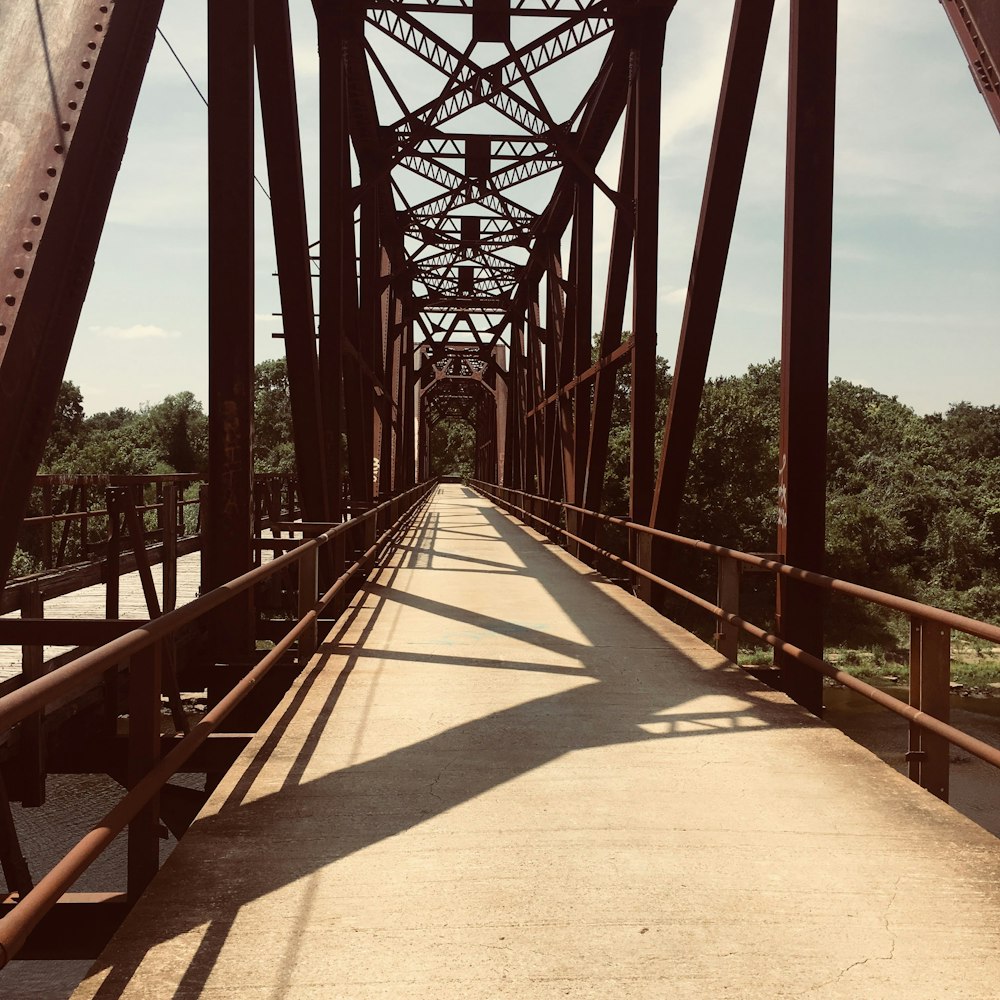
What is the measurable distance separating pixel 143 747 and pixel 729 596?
4.60 metres

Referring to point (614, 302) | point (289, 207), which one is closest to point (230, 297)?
point (289, 207)

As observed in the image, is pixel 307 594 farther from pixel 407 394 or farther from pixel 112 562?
pixel 407 394

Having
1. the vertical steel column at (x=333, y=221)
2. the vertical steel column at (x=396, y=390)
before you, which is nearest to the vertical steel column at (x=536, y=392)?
the vertical steel column at (x=396, y=390)

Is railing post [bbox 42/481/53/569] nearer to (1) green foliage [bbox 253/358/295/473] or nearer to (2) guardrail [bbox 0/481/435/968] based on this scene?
(2) guardrail [bbox 0/481/435/968]

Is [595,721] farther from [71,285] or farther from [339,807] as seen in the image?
[71,285]

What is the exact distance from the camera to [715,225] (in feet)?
26.6

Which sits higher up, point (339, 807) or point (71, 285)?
point (71, 285)

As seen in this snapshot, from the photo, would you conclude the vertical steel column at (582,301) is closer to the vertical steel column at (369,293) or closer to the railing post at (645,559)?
the vertical steel column at (369,293)

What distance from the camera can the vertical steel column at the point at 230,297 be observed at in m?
6.23

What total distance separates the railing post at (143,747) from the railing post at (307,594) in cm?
357

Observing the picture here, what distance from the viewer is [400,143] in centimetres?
1688

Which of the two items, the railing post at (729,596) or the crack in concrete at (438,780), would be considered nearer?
the crack in concrete at (438,780)

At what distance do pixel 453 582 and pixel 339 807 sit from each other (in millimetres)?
8151

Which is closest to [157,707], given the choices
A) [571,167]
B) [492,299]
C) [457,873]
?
[457,873]
